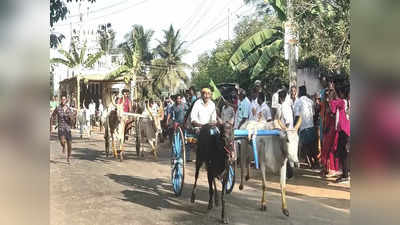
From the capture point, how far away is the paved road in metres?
6.37

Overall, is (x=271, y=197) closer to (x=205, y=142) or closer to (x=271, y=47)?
(x=205, y=142)

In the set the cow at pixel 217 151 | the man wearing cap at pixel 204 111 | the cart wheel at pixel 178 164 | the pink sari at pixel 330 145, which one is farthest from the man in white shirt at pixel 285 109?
the cart wheel at pixel 178 164

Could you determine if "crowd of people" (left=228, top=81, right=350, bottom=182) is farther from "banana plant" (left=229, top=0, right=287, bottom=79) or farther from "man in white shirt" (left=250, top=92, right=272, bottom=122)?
"banana plant" (left=229, top=0, right=287, bottom=79)

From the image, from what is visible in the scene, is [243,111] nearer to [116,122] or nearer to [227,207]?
[227,207]

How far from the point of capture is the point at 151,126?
13422 millimetres

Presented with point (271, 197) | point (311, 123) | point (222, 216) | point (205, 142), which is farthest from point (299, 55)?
point (222, 216)

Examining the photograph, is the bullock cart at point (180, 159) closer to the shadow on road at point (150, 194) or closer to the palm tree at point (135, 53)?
the shadow on road at point (150, 194)

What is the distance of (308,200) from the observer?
7656 mm

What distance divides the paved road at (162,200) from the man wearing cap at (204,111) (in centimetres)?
142

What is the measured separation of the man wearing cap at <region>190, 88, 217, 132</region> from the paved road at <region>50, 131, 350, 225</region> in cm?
142

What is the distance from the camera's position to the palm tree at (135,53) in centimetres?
2492

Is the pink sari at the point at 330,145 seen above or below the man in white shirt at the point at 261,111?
below

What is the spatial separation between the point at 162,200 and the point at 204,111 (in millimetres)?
1825
